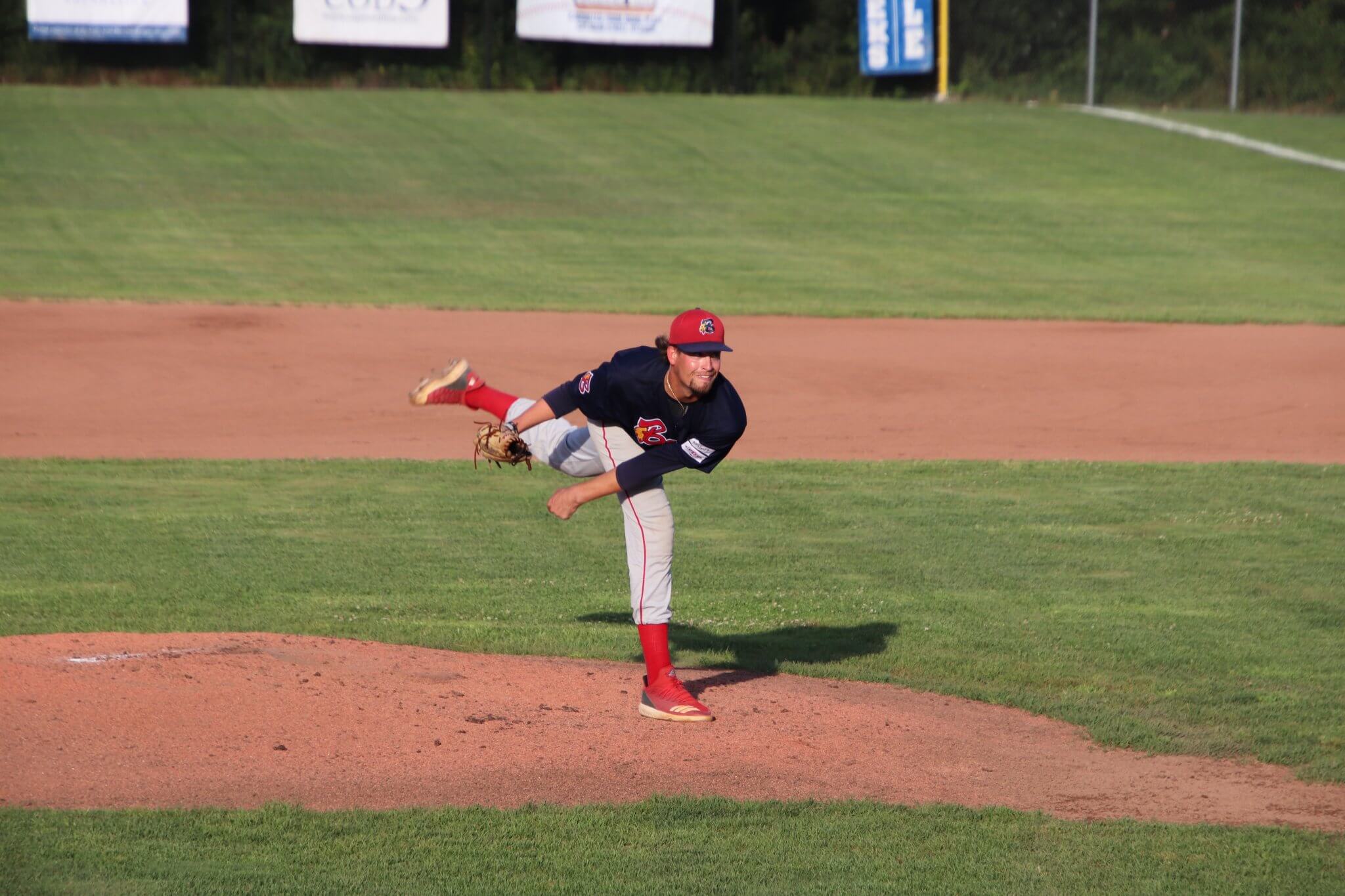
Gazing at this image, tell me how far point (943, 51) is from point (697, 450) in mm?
30649

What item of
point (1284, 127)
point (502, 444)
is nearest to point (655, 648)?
point (502, 444)

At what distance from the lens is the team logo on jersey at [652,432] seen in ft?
21.2

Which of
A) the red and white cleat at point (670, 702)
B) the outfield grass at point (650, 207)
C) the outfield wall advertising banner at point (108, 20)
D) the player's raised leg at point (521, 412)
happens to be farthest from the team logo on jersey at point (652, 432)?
the outfield wall advertising banner at point (108, 20)

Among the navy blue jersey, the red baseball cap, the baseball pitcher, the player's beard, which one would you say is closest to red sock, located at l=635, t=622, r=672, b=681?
the baseball pitcher

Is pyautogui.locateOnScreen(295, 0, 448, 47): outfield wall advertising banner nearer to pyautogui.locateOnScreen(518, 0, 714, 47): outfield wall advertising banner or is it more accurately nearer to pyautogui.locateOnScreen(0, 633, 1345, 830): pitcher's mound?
pyautogui.locateOnScreen(518, 0, 714, 47): outfield wall advertising banner

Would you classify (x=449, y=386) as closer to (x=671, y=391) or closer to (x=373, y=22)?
(x=671, y=391)

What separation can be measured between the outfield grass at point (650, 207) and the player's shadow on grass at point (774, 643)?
11039 millimetres

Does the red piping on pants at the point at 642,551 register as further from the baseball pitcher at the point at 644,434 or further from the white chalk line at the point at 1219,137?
the white chalk line at the point at 1219,137

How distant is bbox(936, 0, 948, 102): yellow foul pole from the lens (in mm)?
33688

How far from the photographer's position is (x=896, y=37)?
34.6 m

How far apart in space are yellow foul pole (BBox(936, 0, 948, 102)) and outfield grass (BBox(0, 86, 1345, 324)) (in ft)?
4.83

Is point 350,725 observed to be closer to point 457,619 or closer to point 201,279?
point 457,619

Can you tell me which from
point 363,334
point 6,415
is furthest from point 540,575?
point 363,334

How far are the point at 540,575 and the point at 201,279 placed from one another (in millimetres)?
12496
